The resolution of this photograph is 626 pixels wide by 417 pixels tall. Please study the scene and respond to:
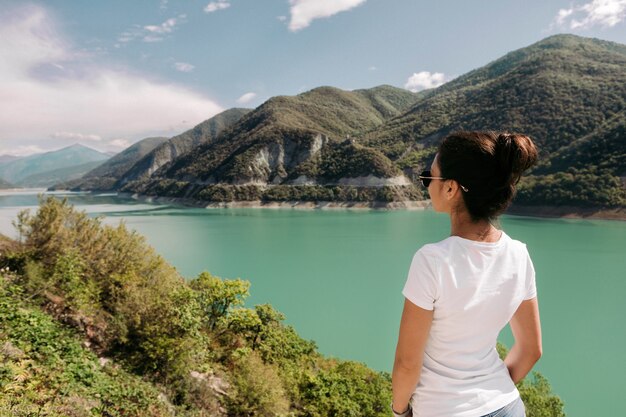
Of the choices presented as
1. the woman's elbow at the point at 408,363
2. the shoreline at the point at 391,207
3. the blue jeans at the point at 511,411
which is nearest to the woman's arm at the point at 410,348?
the woman's elbow at the point at 408,363

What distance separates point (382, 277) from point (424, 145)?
68.9 metres

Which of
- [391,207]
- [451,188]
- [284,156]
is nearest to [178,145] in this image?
[284,156]

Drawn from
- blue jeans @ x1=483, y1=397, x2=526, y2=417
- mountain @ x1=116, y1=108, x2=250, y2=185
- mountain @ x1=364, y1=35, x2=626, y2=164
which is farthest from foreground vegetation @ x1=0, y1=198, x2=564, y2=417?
mountain @ x1=116, y1=108, x2=250, y2=185

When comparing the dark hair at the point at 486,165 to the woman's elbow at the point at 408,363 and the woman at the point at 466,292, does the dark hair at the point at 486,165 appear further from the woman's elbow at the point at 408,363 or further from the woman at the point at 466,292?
the woman's elbow at the point at 408,363

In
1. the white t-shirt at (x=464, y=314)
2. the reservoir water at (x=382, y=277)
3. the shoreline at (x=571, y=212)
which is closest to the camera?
the white t-shirt at (x=464, y=314)

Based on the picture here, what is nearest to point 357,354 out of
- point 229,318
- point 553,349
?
point 229,318

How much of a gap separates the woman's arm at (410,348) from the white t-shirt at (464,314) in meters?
0.03

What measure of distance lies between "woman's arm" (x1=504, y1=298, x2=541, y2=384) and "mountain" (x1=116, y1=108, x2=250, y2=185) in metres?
114

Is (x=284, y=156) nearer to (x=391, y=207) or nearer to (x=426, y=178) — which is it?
(x=391, y=207)

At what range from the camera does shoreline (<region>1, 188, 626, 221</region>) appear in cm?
4116

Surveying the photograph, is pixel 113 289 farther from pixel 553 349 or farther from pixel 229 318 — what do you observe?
pixel 553 349

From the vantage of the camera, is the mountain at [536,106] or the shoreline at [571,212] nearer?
the shoreline at [571,212]

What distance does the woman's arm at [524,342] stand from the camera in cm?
134

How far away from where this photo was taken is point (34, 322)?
4.66 metres
